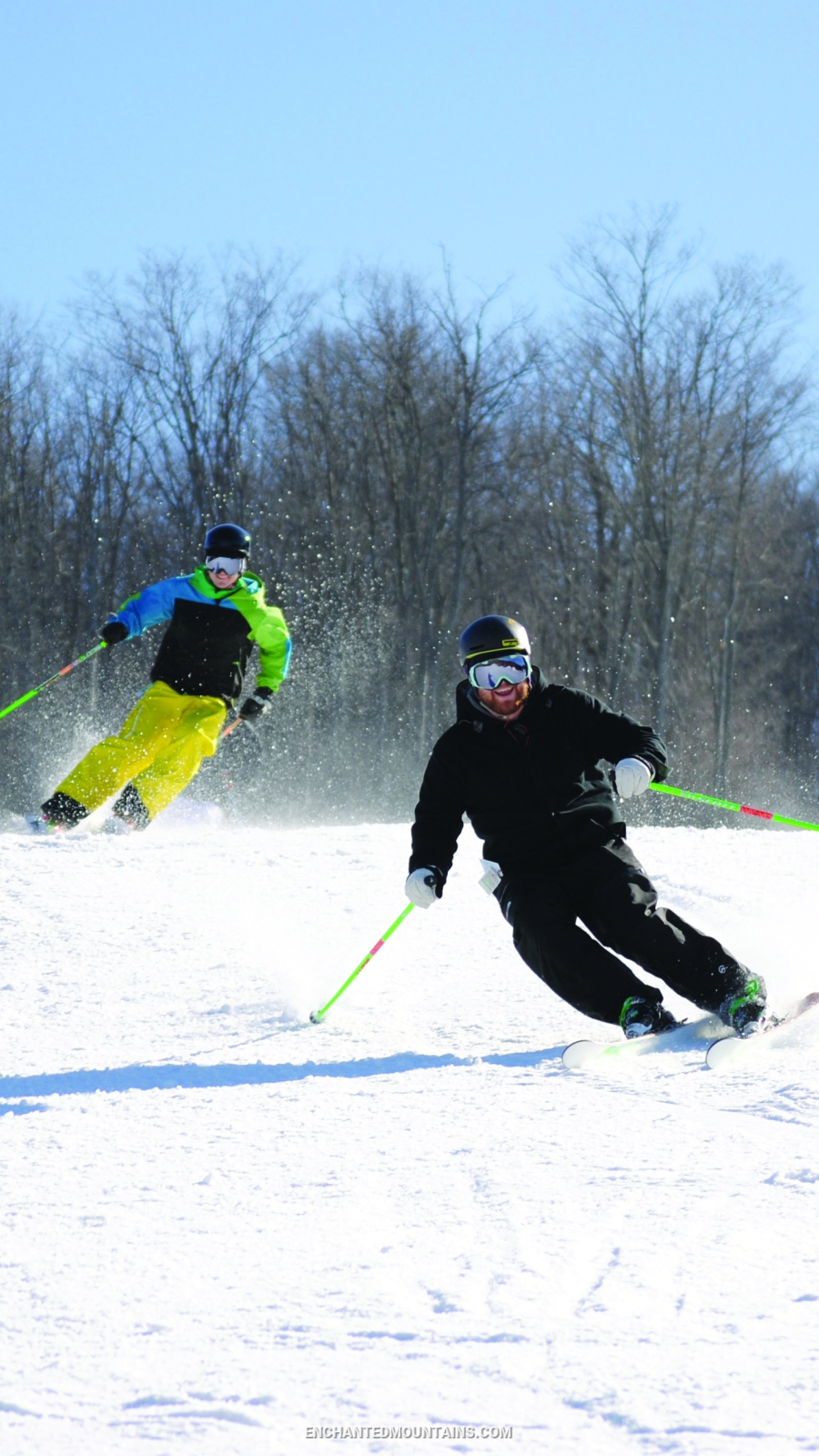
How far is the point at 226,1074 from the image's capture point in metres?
3.83

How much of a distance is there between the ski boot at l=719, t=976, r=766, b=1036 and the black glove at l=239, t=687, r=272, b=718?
5.44 meters

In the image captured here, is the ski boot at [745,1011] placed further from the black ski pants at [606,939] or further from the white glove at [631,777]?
the white glove at [631,777]

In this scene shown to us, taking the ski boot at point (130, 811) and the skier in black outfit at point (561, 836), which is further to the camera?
the ski boot at point (130, 811)

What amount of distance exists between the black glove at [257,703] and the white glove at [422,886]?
4759 millimetres

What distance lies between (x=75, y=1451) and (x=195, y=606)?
739 centimetres

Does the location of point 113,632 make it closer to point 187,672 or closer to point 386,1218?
point 187,672

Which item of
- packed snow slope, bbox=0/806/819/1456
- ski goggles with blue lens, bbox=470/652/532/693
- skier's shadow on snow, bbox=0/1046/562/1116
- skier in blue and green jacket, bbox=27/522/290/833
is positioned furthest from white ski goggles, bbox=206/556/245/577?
skier's shadow on snow, bbox=0/1046/562/1116

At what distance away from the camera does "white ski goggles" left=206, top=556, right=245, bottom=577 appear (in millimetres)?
8688

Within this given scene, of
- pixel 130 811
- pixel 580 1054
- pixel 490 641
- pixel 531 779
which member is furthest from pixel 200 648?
pixel 580 1054

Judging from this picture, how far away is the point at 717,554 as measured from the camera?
27.0 m

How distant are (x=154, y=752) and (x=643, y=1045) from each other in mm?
5385

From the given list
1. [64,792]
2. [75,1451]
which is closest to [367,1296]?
[75,1451]

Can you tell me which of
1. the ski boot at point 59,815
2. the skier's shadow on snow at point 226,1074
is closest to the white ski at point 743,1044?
the skier's shadow on snow at point 226,1074

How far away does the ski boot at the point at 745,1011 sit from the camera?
387cm
